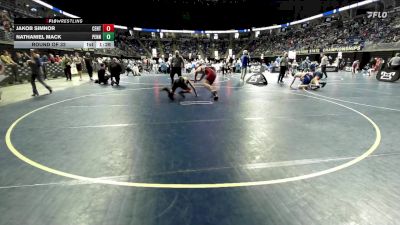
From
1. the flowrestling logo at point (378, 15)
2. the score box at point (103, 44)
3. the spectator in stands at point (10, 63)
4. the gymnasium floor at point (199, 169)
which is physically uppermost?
the flowrestling logo at point (378, 15)

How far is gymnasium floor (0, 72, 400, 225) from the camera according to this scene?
2.88 meters

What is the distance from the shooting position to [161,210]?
2.91 metres

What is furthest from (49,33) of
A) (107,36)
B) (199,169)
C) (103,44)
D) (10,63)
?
(199,169)

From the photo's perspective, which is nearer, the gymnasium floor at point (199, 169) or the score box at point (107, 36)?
the gymnasium floor at point (199, 169)

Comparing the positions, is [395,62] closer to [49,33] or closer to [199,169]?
[199,169]

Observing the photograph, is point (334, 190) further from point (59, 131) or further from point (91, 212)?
point (59, 131)

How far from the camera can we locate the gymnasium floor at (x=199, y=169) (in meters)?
2.88

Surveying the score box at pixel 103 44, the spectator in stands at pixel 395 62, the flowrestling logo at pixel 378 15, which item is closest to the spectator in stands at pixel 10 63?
the score box at pixel 103 44

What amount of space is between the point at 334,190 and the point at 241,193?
3.88 feet

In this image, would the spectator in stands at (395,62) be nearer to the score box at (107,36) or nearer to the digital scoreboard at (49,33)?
the score box at (107,36)

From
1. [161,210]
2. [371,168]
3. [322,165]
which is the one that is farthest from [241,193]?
[371,168]

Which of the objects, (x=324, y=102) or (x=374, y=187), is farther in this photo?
(x=324, y=102)

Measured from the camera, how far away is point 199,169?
3969mm

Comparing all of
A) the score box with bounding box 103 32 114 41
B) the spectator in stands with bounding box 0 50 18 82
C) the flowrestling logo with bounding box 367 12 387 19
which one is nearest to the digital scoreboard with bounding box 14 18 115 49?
the score box with bounding box 103 32 114 41
